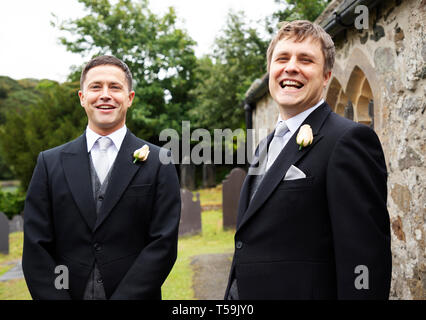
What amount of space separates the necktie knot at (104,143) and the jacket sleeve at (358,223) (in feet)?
3.71

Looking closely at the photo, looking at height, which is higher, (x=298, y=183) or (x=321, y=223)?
(x=298, y=183)

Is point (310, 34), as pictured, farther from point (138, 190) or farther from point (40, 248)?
point (40, 248)

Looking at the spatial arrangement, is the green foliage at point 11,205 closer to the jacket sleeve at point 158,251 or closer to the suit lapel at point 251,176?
the jacket sleeve at point 158,251

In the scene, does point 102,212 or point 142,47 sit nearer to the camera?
point 102,212

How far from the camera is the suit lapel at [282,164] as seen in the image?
5.14ft

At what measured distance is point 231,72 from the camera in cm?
1639

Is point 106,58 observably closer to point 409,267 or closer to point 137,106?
point 409,267

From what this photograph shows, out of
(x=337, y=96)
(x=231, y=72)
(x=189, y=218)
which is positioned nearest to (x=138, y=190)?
(x=337, y=96)

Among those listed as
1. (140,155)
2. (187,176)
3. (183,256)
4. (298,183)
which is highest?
(140,155)

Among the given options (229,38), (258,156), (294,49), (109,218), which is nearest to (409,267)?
(258,156)

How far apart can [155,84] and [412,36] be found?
1480 cm

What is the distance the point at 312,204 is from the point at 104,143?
43.7 inches

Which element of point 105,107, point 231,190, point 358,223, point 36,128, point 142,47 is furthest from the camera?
point 142,47

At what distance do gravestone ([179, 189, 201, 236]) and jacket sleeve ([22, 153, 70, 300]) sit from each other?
252 inches
